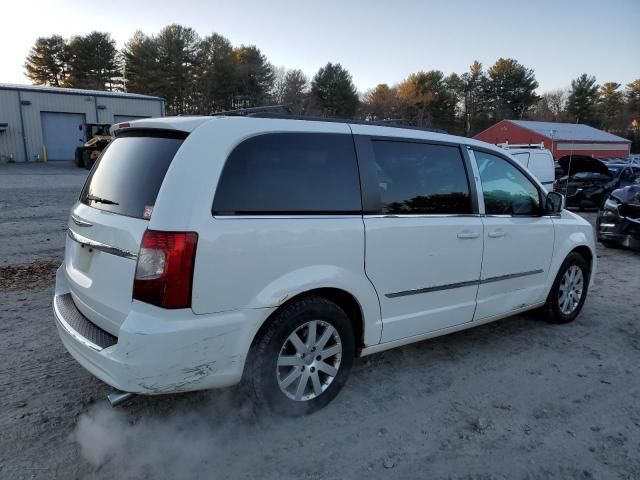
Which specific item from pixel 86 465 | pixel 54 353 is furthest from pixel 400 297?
pixel 54 353

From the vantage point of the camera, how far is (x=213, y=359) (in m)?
2.60

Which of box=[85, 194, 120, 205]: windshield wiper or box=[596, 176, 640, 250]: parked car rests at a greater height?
box=[85, 194, 120, 205]: windshield wiper

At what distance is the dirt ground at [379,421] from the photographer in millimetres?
2611

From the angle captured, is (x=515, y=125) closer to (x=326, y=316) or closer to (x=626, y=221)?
(x=626, y=221)

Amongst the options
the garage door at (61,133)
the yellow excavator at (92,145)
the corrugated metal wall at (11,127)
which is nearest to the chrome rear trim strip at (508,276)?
the yellow excavator at (92,145)

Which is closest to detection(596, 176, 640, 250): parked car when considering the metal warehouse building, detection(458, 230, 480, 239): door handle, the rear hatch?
detection(458, 230, 480, 239): door handle

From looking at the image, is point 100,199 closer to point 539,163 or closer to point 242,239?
point 242,239

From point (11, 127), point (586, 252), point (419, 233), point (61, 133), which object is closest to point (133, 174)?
point (419, 233)

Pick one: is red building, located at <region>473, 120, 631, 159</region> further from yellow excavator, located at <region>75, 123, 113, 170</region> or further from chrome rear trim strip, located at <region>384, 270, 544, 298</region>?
chrome rear trim strip, located at <region>384, 270, 544, 298</region>

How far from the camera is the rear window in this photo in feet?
8.67

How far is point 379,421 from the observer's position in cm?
308

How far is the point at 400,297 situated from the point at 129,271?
1785 mm

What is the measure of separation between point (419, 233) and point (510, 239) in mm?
1142

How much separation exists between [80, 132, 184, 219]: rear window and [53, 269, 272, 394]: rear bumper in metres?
0.58
